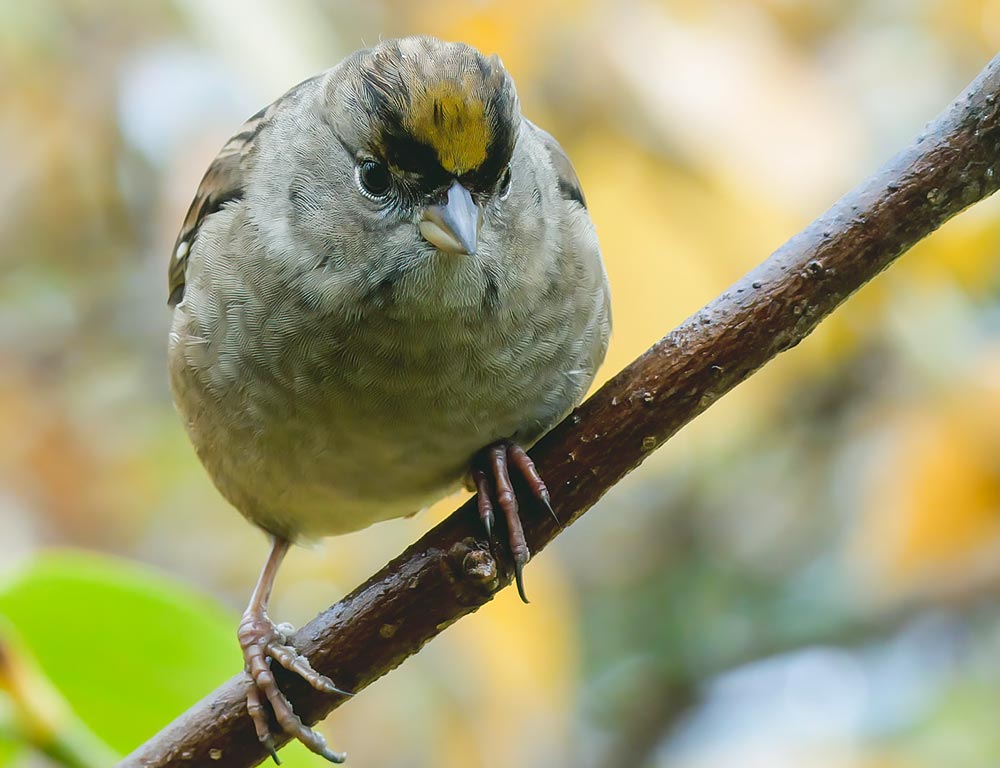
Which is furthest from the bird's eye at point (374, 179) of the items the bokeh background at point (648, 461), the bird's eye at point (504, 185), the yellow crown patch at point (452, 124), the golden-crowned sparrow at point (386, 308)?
the bokeh background at point (648, 461)

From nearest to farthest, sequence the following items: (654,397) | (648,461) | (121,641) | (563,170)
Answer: (654,397)
(121,641)
(563,170)
(648,461)

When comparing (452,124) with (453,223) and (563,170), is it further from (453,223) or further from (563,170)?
Answer: (563,170)

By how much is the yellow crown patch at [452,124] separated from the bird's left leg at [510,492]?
576 mm

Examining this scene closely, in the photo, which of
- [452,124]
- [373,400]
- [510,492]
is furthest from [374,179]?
[510,492]

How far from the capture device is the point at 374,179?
8.49ft

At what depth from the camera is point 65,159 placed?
4566mm

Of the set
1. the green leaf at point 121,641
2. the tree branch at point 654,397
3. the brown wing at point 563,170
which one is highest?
the brown wing at point 563,170

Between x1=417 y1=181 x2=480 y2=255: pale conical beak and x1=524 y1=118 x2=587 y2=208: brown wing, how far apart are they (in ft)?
1.79

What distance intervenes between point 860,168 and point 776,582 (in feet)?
7.01

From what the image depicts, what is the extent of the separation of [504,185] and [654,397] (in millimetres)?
560

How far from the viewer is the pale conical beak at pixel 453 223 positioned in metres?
2.42

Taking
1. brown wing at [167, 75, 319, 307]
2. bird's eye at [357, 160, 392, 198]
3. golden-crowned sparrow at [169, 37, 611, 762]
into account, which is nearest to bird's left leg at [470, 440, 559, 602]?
golden-crowned sparrow at [169, 37, 611, 762]

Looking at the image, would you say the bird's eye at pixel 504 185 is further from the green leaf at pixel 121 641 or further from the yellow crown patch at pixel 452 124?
the green leaf at pixel 121 641

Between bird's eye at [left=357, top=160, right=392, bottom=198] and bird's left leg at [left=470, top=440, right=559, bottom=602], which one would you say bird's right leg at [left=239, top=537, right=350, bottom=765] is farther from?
bird's eye at [left=357, top=160, right=392, bottom=198]
